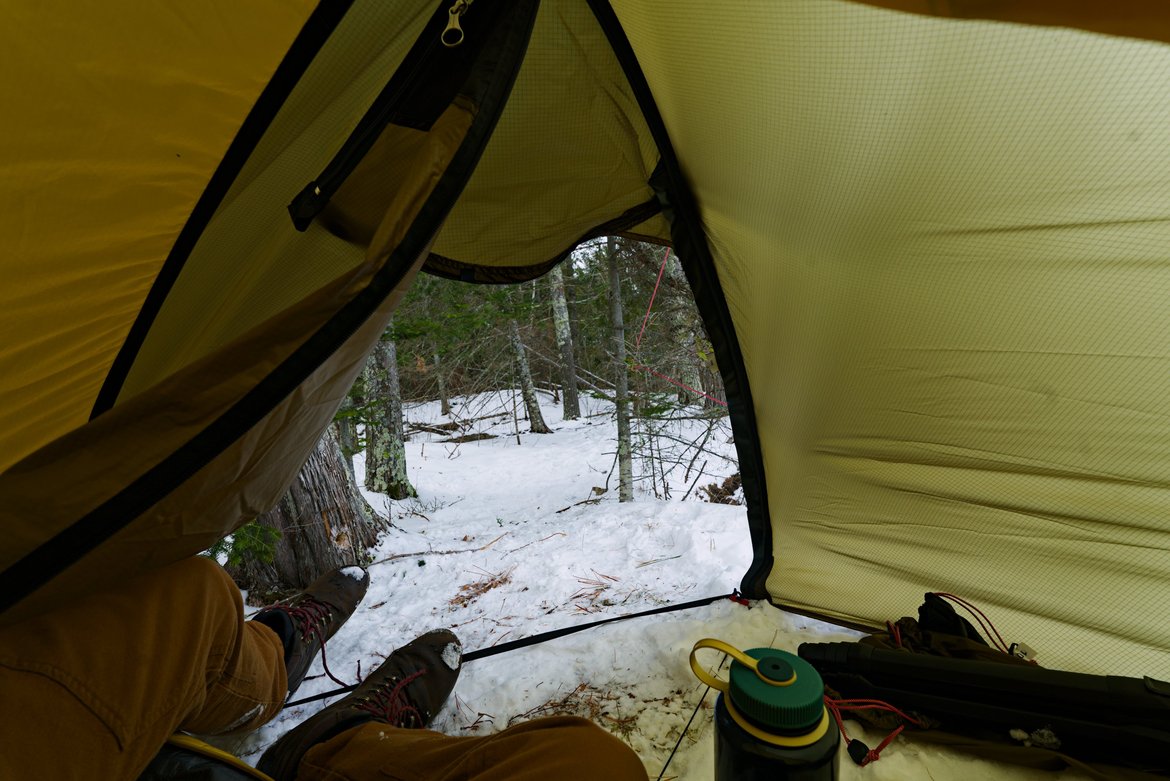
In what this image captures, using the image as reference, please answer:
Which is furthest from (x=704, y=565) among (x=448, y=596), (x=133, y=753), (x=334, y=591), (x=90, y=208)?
(x=90, y=208)

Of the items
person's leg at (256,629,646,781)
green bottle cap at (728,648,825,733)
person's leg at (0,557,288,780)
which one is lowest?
person's leg at (256,629,646,781)

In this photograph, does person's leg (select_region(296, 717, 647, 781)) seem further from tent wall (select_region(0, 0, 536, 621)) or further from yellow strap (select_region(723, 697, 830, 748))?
tent wall (select_region(0, 0, 536, 621))

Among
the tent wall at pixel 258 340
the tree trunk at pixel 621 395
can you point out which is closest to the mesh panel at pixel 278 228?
the tent wall at pixel 258 340

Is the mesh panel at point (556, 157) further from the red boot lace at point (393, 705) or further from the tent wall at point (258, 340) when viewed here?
the red boot lace at point (393, 705)

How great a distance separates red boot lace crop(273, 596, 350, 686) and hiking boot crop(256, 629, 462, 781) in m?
0.35

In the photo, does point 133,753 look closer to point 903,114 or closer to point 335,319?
point 335,319

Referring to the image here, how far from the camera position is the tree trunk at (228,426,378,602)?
282cm

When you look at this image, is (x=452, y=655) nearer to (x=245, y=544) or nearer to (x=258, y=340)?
(x=245, y=544)

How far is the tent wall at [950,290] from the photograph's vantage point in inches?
48.2

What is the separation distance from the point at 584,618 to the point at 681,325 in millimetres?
3905

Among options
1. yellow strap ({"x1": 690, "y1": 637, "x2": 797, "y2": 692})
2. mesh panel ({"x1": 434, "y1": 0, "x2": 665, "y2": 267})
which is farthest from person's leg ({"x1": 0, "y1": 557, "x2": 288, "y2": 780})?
mesh panel ({"x1": 434, "y1": 0, "x2": 665, "y2": 267})

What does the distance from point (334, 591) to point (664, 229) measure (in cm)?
211

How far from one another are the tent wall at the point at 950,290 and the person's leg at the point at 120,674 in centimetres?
188

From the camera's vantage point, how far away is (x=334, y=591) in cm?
243
